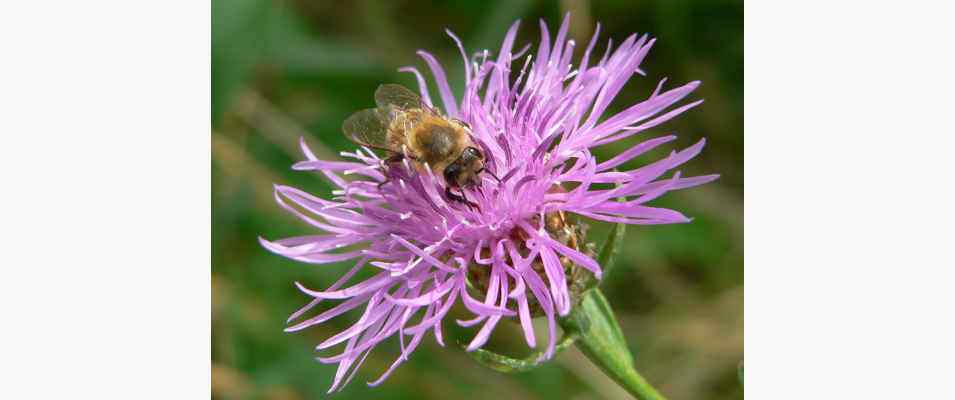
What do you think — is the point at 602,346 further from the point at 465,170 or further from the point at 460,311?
the point at 460,311

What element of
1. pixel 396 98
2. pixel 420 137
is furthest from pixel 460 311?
pixel 420 137

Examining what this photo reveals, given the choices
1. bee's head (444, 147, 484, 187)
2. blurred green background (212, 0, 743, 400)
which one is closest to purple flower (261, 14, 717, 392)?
bee's head (444, 147, 484, 187)

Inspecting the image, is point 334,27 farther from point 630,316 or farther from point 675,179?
point 675,179

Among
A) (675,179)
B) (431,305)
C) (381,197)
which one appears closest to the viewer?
(675,179)

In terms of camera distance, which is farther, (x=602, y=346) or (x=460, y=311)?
(x=460, y=311)

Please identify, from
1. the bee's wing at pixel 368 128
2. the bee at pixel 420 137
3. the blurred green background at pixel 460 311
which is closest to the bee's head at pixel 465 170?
the bee at pixel 420 137

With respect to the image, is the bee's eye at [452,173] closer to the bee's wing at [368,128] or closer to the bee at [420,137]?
the bee at [420,137]

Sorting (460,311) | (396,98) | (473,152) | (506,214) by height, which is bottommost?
(460,311)
